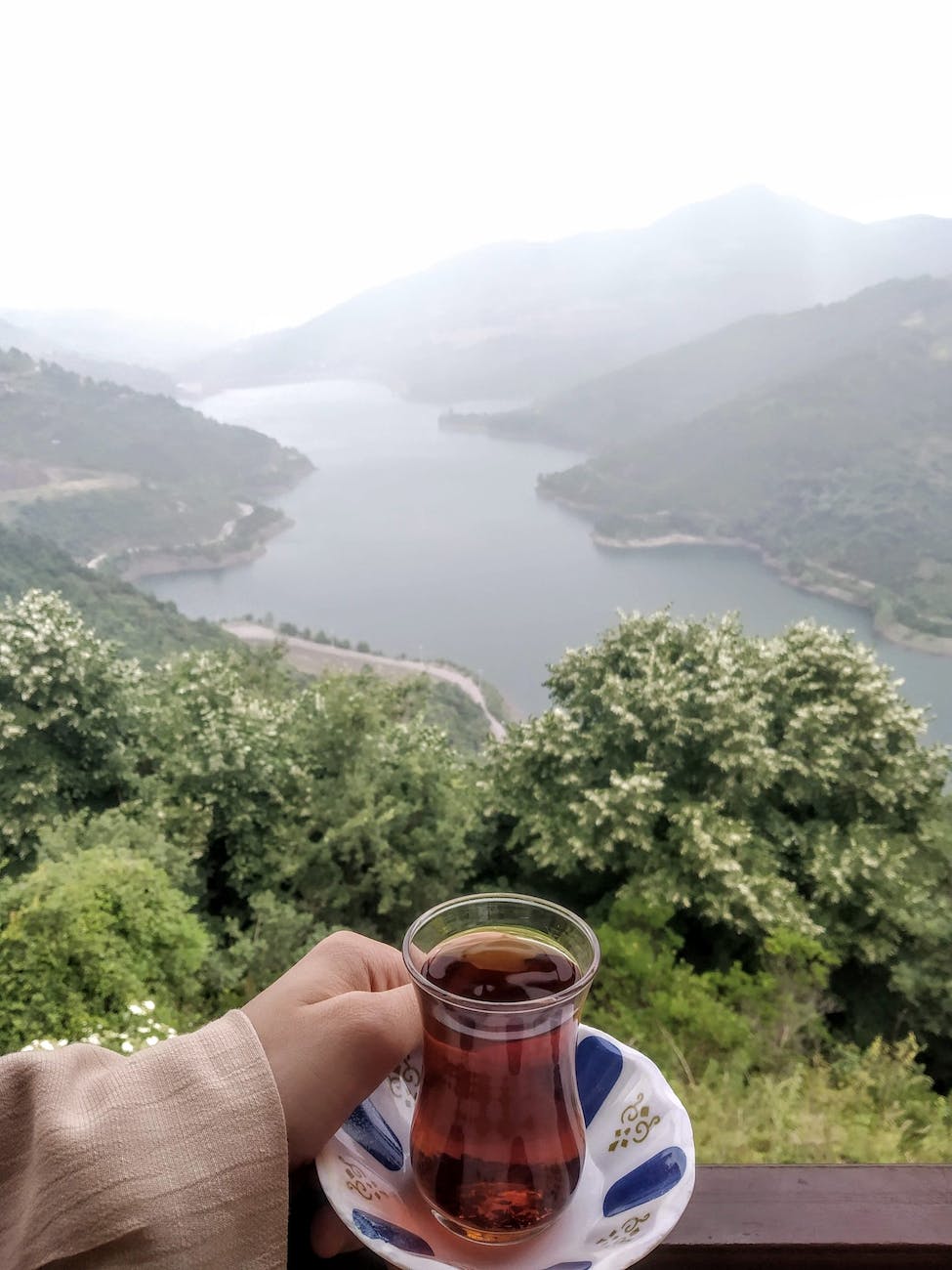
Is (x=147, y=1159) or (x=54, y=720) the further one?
(x=54, y=720)

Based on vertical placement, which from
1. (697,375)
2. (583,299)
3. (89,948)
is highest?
(583,299)

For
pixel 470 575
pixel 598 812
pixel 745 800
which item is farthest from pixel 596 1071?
pixel 470 575

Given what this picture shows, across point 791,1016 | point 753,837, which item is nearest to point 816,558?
point 753,837

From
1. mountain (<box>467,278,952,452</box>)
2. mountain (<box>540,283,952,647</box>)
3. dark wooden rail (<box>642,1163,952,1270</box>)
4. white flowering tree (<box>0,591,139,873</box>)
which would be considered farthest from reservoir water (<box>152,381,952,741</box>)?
dark wooden rail (<box>642,1163,952,1270</box>)

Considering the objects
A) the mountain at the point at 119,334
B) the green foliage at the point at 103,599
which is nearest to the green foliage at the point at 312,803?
the green foliage at the point at 103,599

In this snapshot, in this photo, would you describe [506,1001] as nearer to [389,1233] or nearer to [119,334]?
[389,1233]

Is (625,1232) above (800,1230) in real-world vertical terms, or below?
above
